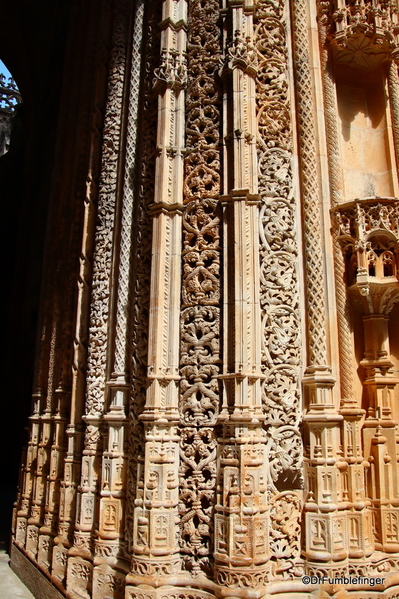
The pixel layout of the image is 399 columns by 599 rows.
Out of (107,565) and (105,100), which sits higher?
(105,100)

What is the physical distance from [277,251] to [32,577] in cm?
544

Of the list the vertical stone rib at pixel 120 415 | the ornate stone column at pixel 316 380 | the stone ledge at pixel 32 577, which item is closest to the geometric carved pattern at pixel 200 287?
the vertical stone rib at pixel 120 415

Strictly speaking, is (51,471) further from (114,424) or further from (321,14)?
(321,14)

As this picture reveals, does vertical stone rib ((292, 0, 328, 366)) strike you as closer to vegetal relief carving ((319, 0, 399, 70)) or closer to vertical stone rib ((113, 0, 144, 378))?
vegetal relief carving ((319, 0, 399, 70))

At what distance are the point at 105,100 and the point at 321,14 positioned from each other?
321 centimetres

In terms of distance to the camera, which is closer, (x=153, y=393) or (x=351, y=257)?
(x=153, y=393)

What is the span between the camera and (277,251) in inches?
225

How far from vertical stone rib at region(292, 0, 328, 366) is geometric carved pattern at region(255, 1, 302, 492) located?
0.14 m

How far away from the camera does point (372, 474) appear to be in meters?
5.57

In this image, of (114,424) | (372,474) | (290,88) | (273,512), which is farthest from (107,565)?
(290,88)

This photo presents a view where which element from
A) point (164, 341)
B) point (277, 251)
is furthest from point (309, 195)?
point (164, 341)

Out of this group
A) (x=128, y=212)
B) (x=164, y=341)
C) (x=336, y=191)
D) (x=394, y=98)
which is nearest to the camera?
(x=164, y=341)

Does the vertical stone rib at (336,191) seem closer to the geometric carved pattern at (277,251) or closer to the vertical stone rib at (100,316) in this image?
the geometric carved pattern at (277,251)

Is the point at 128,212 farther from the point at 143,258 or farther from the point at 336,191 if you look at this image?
the point at 336,191
